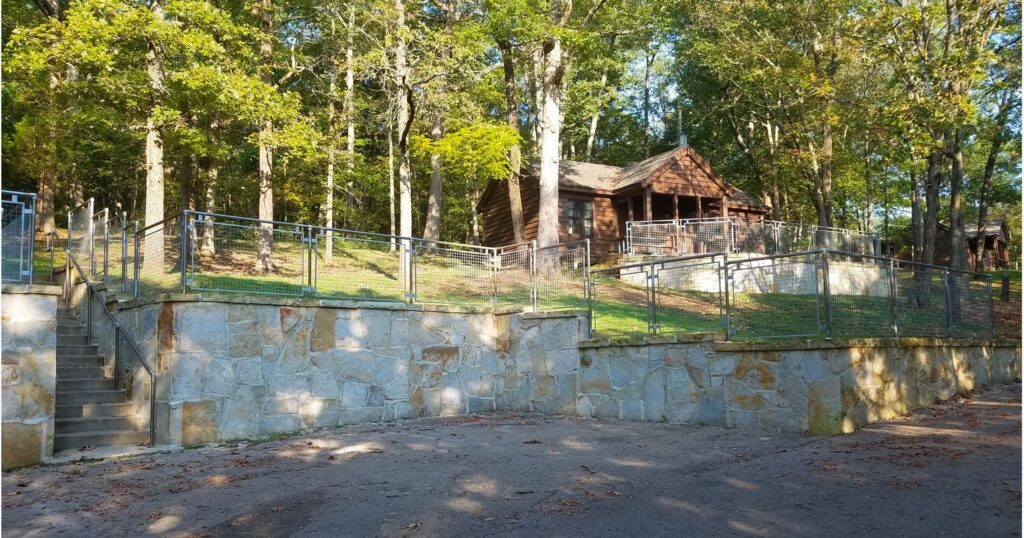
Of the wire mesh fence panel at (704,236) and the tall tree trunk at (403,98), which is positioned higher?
the tall tree trunk at (403,98)

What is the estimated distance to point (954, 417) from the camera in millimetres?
9438

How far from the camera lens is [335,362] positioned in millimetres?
10375

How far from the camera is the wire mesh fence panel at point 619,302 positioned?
36.6 feet

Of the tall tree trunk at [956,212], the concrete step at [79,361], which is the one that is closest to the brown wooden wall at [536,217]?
the tall tree trunk at [956,212]

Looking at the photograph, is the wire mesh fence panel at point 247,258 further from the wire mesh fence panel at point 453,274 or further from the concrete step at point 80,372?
the concrete step at point 80,372

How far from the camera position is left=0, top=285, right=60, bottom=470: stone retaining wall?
26.0 ft

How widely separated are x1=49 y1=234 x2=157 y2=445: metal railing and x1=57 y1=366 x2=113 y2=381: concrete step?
292 mm

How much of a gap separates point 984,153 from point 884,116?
1144 inches

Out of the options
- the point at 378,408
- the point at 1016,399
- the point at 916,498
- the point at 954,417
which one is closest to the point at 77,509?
the point at 378,408

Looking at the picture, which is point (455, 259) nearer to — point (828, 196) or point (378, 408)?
point (378, 408)

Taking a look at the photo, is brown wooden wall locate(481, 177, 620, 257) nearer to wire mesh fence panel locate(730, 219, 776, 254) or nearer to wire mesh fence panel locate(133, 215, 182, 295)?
wire mesh fence panel locate(730, 219, 776, 254)

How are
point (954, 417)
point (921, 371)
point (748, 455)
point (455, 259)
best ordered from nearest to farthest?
point (748, 455) < point (954, 417) < point (921, 371) < point (455, 259)

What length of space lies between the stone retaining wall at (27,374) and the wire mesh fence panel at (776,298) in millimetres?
8400

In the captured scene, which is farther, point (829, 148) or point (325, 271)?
point (829, 148)
